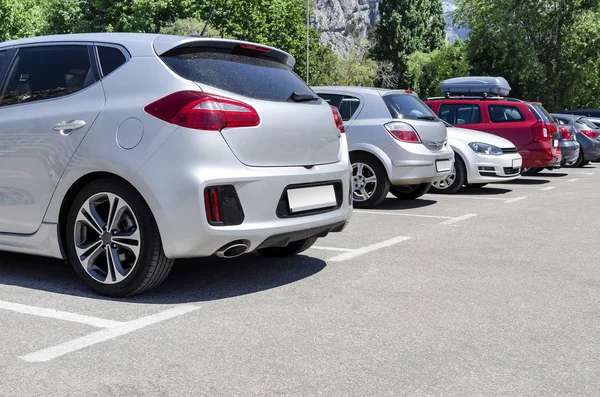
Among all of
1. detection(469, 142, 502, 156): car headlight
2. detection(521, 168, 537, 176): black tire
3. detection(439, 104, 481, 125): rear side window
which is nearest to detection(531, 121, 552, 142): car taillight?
detection(439, 104, 481, 125): rear side window

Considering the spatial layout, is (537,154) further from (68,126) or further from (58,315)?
(58,315)

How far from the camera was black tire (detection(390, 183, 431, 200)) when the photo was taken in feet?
35.0

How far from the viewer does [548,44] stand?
41000mm

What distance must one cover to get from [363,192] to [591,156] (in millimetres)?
12383

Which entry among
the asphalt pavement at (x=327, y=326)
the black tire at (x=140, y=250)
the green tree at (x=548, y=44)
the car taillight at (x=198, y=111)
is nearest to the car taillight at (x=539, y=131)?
the asphalt pavement at (x=327, y=326)

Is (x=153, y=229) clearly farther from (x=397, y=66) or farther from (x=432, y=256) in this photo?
(x=397, y=66)

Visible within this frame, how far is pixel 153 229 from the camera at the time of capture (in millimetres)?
4473

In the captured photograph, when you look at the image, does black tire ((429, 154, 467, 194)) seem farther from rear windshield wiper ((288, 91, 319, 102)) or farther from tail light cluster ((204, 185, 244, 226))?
tail light cluster ((204, 185, 244, 226))

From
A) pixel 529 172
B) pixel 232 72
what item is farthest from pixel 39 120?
pixel 529 172

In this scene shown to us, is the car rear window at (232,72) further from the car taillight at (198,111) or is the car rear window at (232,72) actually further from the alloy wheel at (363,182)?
the alloy wheel at (363,182)

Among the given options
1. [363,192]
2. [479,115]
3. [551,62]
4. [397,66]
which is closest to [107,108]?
[363,192]

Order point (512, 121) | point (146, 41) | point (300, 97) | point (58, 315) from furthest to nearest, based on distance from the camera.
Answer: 1. point (512, 121)
2. point (300, 97)
3. point (146, 41)
4. point (58, 315)

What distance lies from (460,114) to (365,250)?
8.30 metres

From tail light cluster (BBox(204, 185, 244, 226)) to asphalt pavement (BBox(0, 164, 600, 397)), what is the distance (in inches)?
20.7
